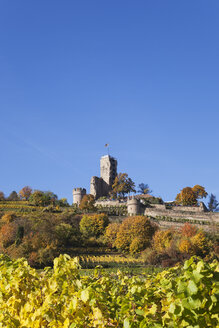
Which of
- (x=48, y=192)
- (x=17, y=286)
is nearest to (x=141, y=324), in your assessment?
(x=17, y=286)

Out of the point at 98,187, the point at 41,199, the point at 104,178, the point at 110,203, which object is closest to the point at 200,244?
the point at 110,203

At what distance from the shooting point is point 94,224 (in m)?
50.8

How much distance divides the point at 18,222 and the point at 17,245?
8.47m

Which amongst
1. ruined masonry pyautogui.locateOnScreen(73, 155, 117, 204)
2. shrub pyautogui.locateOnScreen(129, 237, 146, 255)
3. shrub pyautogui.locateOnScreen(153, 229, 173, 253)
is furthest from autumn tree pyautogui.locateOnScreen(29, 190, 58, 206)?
shrub pyautogui.locateOnScreen(153, 229, 173, 253)

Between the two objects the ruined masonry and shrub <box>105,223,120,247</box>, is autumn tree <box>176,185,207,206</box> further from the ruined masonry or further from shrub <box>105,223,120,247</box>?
shrub <box>105,223,120,247</box>

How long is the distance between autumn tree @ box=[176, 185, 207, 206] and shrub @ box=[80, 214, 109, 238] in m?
30.5

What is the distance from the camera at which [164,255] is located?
3675 centimetres

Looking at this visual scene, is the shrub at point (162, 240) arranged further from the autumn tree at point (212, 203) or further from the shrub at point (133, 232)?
the autumn tree at point (212, 203)

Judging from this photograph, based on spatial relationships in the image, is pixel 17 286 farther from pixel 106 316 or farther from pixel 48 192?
pixel 48 192


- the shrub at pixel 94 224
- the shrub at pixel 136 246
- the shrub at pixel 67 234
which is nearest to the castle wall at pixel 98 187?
the shrub at pixel 94 224

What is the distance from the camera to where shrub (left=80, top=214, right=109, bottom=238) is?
1955 inches

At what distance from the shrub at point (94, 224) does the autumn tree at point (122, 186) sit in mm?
30031

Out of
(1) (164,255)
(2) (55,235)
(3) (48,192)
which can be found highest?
(3) (48,192)

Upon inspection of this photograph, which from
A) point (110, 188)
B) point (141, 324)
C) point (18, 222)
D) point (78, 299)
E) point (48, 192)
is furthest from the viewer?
point (110, 188)
